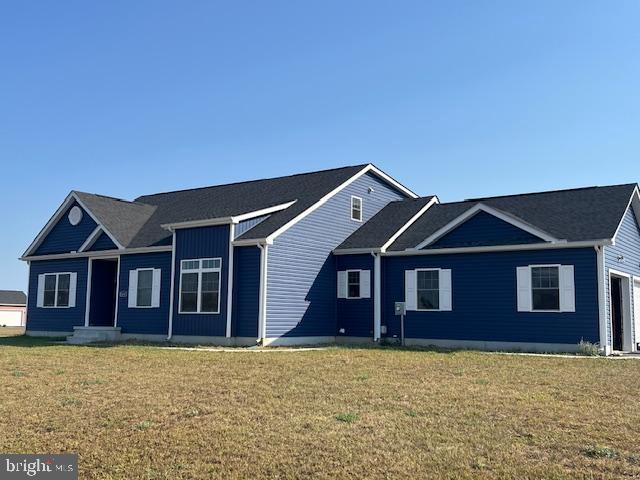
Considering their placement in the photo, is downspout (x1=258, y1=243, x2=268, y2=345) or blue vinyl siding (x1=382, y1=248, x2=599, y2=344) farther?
downspout (x1=258, y1=243, x2=268, y2=345)

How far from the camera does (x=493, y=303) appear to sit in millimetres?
19375

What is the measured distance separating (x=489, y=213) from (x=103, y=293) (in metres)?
15.3

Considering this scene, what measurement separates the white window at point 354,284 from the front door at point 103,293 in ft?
30.6

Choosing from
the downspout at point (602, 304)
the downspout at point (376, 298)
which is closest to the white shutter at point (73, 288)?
the downspout at point (376, 298)

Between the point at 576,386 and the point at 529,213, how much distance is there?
407 inches

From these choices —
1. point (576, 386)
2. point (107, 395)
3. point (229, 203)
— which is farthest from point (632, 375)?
point (229, 203)

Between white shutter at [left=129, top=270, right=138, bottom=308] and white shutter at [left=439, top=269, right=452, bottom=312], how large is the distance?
1098 cm

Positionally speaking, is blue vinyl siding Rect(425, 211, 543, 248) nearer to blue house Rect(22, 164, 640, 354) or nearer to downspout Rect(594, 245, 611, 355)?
blue house Rect(22, 164, 640, 354)

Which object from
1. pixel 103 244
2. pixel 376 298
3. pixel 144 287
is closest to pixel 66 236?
pixel 103 244

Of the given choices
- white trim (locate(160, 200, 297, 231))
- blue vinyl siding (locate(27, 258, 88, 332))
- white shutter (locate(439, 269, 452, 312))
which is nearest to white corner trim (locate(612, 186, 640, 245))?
white shutter (locate(439, 269, 452, 312))

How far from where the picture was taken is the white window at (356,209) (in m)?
24.4

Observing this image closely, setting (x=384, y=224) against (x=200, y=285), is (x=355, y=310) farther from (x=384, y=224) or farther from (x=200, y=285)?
(x=200, y=285)

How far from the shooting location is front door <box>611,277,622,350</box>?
19.7 metres

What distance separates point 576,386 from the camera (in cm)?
1105
